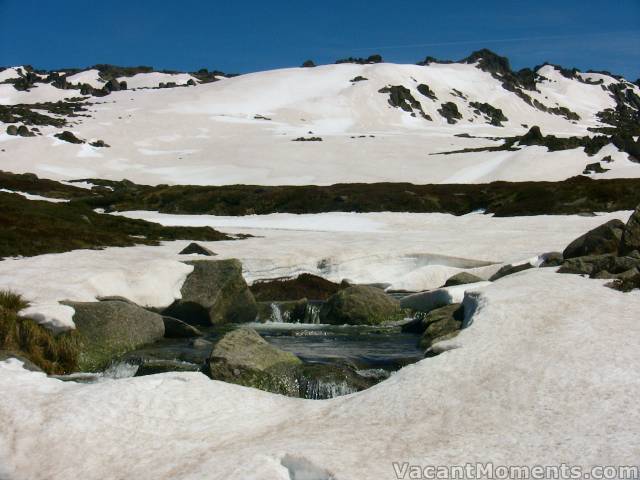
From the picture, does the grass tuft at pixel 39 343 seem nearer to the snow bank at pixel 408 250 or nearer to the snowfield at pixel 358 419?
the snowfield at pixel 358 419

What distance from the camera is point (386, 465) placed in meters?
8.94

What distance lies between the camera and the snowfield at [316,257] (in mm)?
23125

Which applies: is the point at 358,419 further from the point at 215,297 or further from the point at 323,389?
the point at 215,297

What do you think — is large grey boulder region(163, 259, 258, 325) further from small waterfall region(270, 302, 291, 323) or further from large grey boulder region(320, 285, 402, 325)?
large grey boulder region(320, 285, 402, 325)

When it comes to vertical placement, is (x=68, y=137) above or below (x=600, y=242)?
above

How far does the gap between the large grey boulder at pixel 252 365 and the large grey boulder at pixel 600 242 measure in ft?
48.6

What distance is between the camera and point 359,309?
2473 cm

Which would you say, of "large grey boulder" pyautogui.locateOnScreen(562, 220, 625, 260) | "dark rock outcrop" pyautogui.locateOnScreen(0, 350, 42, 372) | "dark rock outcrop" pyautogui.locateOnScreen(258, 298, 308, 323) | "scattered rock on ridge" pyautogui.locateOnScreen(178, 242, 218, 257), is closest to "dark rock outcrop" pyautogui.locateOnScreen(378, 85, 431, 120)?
"scattered rock on ridge" pyautogui.locateOnScreen(178, 242, 218, 257)

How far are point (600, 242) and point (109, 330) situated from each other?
18.7 m

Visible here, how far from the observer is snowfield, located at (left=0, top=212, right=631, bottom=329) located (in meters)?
23.1

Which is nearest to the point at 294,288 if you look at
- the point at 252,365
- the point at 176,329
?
the point at 176,329

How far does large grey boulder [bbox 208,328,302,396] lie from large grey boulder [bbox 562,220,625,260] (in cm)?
1480

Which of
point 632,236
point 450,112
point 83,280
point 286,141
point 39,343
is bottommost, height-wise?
point 39,343

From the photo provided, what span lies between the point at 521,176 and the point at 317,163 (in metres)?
34.7
